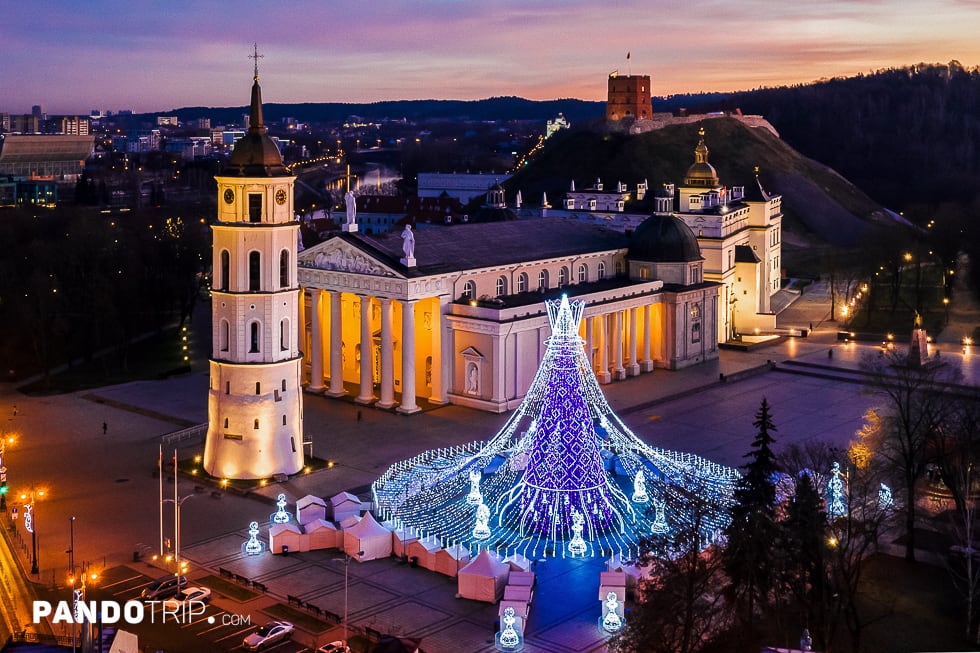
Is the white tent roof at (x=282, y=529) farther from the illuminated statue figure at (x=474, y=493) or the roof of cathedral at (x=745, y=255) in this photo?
the roof of cathedral at (x=745, y=255)

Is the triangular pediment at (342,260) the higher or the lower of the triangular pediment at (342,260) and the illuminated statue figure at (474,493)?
the higher

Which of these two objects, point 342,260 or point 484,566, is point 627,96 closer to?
point 342,260

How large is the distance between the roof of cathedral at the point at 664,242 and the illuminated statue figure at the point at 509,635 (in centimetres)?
4502

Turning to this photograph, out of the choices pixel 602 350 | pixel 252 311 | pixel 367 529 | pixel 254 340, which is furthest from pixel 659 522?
pixel 602 350

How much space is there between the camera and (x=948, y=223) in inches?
4183

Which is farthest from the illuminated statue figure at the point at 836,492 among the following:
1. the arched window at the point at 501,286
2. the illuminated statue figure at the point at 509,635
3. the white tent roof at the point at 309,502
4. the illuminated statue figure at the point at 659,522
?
the arched window at the point at 501,286

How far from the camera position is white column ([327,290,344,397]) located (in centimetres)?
6612

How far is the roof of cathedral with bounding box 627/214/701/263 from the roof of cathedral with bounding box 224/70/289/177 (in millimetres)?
31992

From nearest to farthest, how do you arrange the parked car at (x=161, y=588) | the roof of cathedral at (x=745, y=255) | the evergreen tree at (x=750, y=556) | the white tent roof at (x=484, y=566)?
1. the evergreen tree at (x=750, y=556)
2. the parked car at (x=161, y=588)
3. the white tent roof at (x=484, y=566)
4. the roof of cathedral at (x=745, y=255)

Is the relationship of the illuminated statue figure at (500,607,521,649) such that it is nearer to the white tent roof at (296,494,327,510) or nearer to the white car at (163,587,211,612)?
the white car at (163,587,211,612)

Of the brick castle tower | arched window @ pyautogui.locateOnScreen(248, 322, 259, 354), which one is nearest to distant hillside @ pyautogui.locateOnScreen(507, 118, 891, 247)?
the brick castle tower

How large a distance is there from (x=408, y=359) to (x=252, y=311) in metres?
13.7

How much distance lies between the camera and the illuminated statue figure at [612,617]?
3594 cm

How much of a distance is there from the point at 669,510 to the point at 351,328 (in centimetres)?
3206
